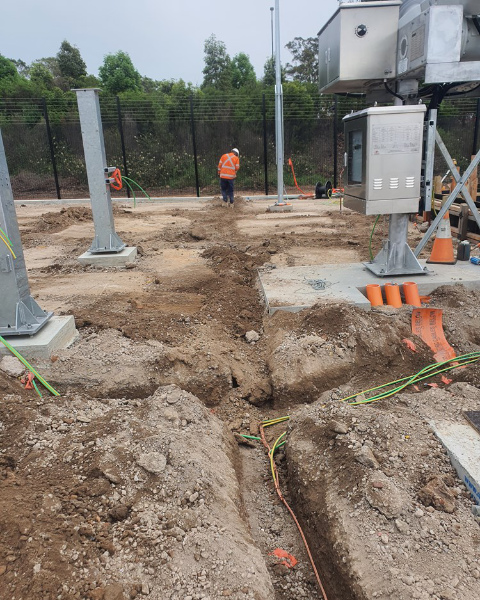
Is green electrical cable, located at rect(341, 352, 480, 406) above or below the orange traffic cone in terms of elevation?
below

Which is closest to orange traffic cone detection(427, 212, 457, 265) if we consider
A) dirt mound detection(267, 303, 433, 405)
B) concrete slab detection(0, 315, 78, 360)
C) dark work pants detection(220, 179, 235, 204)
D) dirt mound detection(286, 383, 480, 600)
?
dirt mound detection(267, 303, 433, 405)

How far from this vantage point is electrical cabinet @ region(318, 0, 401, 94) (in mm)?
5383

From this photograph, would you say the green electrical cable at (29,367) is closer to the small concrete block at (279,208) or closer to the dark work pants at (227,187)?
the small concrete block at (279,208)

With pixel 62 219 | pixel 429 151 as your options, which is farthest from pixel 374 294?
pixel 62 219

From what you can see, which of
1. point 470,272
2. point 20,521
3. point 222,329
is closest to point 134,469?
point 20,521

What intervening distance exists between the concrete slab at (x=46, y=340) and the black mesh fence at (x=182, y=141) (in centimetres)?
1697

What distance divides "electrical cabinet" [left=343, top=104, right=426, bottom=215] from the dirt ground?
1.23 m

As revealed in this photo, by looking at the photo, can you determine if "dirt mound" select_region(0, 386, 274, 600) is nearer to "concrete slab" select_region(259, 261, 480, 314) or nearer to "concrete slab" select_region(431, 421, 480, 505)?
"concrete slab" select_region(431, 421, 480, 505)

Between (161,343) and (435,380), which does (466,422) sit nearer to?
(435,380)

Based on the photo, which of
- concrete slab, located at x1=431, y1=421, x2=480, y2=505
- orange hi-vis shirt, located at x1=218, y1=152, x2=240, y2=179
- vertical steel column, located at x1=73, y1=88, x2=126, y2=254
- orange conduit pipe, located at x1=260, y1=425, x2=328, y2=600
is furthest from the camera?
orange hi-vis shirt, located at x1=218, y1=152, x2=240, y2=179

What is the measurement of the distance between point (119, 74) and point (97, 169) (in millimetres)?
31073

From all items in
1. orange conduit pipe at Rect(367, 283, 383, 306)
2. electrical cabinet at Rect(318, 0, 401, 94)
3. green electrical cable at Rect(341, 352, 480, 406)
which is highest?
electrical cabinet at Rect(318, 0, 401, 94)

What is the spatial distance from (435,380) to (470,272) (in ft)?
8.50

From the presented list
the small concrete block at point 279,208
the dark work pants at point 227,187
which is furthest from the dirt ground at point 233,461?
the dark work pants at point 227,187
